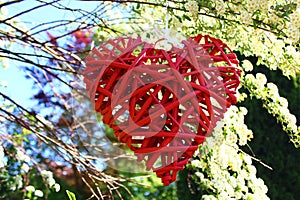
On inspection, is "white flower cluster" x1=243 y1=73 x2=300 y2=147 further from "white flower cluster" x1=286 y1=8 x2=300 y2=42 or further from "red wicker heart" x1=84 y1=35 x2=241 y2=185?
"red wicker heart" x1=84 y1=35 x2=241 y2=185

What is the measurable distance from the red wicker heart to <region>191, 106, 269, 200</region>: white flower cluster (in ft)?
2.21

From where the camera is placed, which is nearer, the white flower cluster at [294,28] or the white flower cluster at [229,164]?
the white flower cluster at [294,28]

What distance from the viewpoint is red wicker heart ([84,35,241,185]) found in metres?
1.06

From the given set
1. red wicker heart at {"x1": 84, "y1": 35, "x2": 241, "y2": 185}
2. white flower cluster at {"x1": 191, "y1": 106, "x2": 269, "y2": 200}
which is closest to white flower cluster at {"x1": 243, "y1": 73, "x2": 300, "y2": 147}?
white flower cluster at {"x1": 191, "y1": 106, "x2": 269, "y2": 200}

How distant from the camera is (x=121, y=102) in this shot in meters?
1.07

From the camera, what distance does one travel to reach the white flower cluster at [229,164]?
184 cm

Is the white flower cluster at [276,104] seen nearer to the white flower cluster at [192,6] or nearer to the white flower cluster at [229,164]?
the white flower cluster at [229,164]

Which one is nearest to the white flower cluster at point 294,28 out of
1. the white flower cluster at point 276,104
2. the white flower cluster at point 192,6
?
the white flower cluster at point 192,6

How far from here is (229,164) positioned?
1.90m

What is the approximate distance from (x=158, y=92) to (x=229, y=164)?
0.88m

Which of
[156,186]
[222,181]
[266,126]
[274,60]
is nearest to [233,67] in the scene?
[274,60]

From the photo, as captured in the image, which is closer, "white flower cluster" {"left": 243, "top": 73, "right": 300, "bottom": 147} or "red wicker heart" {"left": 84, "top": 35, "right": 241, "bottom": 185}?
"red wicker heart" {"left": 84, "top": 35, "right": 241, "bottom": 185}

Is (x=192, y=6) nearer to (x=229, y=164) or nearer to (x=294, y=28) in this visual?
(x=294, y=28)

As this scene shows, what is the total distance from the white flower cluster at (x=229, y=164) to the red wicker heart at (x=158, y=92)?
67cm
